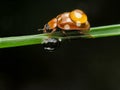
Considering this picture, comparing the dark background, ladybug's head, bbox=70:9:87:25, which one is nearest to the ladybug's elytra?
ladybug's head, bbox=70:9:87:25

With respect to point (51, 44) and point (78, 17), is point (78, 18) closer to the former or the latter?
point (78, 17)

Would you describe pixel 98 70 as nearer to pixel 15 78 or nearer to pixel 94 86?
pixel 94 86

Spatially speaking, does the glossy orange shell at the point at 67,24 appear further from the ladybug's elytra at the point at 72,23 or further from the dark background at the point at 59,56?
the dark background at the point at 59,56

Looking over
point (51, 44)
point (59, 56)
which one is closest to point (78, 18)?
point (51, 44)

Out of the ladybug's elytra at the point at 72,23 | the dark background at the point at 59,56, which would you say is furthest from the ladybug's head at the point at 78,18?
the dark background at the point at 59,56

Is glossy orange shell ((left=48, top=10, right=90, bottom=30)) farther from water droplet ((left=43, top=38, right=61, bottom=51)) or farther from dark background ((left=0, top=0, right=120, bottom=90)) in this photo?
dark background ((left=0, top=0, right=120, bottom=90))

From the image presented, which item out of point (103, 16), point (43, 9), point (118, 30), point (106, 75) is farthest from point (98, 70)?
point (118, 30)
